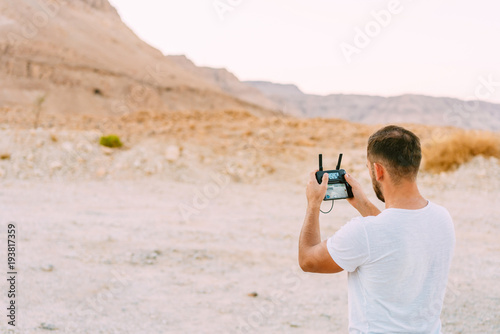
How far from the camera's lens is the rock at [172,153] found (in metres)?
13.7

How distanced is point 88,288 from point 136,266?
0.86 metres

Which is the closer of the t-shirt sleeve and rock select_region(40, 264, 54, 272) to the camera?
the t-shirt sleeve

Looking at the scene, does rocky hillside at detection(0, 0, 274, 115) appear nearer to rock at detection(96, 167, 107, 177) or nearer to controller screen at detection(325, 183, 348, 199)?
rock at detection(96, 167, 107, 177)

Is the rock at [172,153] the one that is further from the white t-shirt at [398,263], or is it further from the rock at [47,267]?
the white t-shirt at [398,263]

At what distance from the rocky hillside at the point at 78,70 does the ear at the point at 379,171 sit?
4464 cm

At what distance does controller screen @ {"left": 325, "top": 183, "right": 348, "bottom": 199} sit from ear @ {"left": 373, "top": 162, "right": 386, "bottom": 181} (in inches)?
10.8

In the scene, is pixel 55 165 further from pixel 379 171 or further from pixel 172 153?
pixel 379 171

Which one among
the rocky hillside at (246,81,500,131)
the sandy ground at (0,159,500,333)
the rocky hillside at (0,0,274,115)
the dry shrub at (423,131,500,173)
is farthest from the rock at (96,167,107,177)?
the rocky hillside at (246,81,500,131)

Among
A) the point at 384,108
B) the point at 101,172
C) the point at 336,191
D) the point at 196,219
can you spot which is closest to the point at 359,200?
the point at 336,191

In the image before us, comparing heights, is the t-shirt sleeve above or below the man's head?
below

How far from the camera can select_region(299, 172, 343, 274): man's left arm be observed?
199cm

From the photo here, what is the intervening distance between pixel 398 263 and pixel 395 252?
0.05 m

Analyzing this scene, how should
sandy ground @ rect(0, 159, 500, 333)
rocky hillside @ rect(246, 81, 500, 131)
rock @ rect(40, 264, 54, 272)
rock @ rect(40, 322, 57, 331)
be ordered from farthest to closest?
1. rocky hillside @ rect(246, 81, 500, 131)
2. rock @ rect(40, 264, 54, 272)
3. sandy ground @ rect(0, 159, 500, 333)
4. rock @ rect(40, 322, 57, 331)

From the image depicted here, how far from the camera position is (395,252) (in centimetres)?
187
